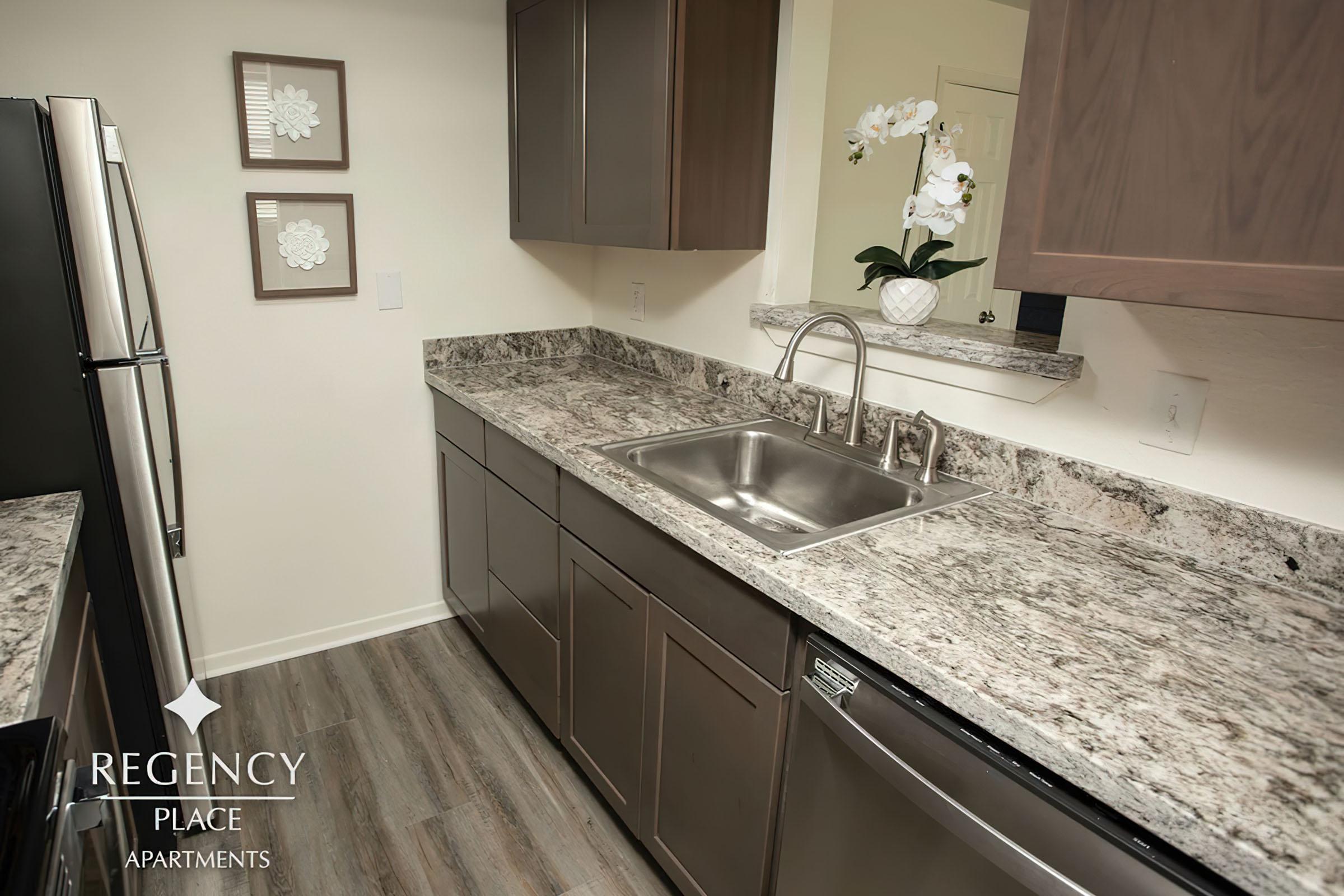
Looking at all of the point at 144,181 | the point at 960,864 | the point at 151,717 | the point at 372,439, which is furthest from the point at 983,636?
the point at 144,181

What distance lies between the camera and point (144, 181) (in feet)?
6.74

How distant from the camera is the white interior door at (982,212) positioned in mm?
3029

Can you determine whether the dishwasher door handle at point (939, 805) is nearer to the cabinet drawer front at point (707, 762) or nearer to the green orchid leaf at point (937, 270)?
the cabinet drawer front at point (707, 762)

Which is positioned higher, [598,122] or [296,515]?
[598,122]

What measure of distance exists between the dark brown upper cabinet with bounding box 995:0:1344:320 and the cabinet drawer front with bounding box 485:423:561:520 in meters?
1.11

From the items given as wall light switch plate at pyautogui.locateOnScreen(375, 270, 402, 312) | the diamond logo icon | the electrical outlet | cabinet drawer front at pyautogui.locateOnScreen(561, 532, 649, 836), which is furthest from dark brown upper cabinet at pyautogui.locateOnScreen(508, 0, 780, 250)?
the diamond logo icon

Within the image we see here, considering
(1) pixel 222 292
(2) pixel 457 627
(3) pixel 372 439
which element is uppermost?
(1) pixel 222 292

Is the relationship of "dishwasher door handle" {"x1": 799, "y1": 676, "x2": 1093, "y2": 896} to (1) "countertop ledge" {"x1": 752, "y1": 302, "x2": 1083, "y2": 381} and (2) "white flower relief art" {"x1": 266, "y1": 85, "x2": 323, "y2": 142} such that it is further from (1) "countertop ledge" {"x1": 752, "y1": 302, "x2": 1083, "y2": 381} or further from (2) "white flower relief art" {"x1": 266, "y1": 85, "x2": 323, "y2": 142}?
(2) "white flower relief art" {"x1": 266, "y1": 85, "x2": 323, "y2": 142}

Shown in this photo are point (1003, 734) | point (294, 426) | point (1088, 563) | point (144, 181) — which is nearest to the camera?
point (1003, 734)

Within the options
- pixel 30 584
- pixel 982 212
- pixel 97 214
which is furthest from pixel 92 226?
pixel 982 212

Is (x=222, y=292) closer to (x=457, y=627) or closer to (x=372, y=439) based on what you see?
(x=372, y=439)

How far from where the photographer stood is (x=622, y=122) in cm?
199

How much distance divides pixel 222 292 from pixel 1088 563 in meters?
2.20

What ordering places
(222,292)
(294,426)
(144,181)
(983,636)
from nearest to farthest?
1. (983,636)
2. (144,181)
3. (222,292)
4. (294,426)
